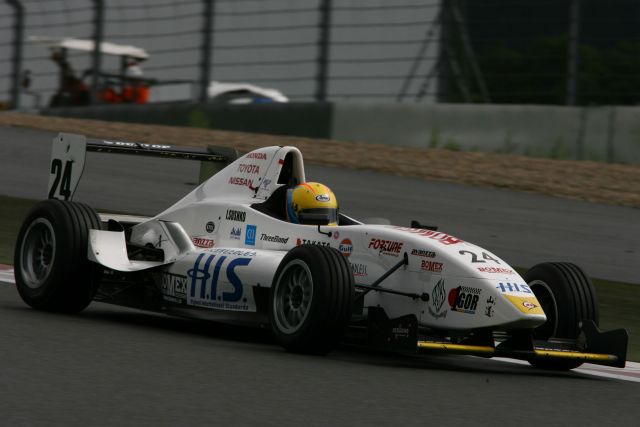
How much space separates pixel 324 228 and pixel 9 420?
3491 mm

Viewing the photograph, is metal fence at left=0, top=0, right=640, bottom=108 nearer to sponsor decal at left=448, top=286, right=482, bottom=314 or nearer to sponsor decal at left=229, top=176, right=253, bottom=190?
sponsor decal at left=229, top=176, right=253, bottom=190

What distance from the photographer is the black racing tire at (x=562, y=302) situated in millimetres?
8094

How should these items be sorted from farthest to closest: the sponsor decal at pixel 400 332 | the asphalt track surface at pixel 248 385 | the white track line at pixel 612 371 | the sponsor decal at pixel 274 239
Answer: the sponsor decal at pixel 274 239
the white track line at pixel 612 371
the sponsor decal at pixel 400 332
the asphalt track surface at pixel 248 385

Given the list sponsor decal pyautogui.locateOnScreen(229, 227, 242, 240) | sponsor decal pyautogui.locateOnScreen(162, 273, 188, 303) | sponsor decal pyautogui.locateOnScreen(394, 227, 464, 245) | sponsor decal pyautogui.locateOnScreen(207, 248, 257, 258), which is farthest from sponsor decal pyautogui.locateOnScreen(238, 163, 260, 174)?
sponsor decal pyautogui.locateOnScreen(394, 227, 464, 245)

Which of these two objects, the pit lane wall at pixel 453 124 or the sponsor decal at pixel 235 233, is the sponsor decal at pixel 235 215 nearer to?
the sponsor decal at pixel 235 233

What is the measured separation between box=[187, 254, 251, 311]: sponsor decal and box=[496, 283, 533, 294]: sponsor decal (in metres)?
1.61

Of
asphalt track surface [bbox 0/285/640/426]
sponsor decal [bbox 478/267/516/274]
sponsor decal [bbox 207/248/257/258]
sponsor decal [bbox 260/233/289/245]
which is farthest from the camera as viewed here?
sponsor decal [bbox 260/233/289/245]

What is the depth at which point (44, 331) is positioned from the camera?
7.81m

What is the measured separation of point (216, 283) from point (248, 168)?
1164mm

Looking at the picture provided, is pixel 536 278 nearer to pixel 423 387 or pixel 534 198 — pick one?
pixel 423 387

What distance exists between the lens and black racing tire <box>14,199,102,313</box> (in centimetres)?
875

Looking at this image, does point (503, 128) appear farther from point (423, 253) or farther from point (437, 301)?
point (437, 301)

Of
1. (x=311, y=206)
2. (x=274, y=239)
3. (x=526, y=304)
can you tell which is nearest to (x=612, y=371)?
(x=526, y=304)

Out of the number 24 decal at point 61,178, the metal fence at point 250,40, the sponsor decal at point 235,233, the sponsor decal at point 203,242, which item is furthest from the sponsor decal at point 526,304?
the metal fence at point 250,40
